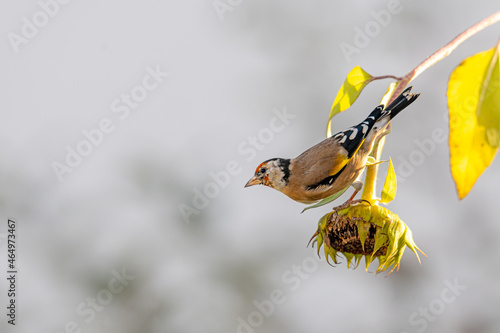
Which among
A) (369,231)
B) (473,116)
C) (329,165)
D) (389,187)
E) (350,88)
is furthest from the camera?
(329,165)

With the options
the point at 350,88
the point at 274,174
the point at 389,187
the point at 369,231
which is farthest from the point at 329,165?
the point at 350,88

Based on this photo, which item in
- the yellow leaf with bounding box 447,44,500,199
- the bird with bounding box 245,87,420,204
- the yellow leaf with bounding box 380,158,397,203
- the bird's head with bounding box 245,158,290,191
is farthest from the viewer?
the bird's head with bounding box 245,158,290,191

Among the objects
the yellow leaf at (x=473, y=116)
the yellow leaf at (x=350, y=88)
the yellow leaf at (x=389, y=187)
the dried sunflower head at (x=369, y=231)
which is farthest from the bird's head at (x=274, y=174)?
the yellow leaf at (x=473, y=116)

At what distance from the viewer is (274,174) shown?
4.05 metres

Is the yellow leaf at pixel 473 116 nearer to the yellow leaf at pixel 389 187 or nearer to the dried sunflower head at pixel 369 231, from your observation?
the yellow leaf at pixel 389 187

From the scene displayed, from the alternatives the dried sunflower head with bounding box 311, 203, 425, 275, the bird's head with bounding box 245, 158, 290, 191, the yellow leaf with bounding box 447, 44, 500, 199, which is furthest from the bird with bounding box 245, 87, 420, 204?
the yellow leaf with bounding box 447, 44, 500, 199

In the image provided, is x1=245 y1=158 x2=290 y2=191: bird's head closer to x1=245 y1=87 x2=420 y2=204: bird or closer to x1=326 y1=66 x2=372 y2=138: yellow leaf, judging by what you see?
x1=245 y1=87 x2=420 y2=204: bird

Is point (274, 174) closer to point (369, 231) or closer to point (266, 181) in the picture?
point (266, 181)

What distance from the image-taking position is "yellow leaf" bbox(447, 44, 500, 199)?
1.27 meters

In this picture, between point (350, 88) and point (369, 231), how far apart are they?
0.70 meters

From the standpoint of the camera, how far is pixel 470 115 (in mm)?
1366

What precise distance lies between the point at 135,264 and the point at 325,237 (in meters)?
5.33

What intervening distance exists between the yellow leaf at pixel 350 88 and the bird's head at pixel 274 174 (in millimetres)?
1957

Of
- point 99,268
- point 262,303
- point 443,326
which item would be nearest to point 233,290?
point 262,303
